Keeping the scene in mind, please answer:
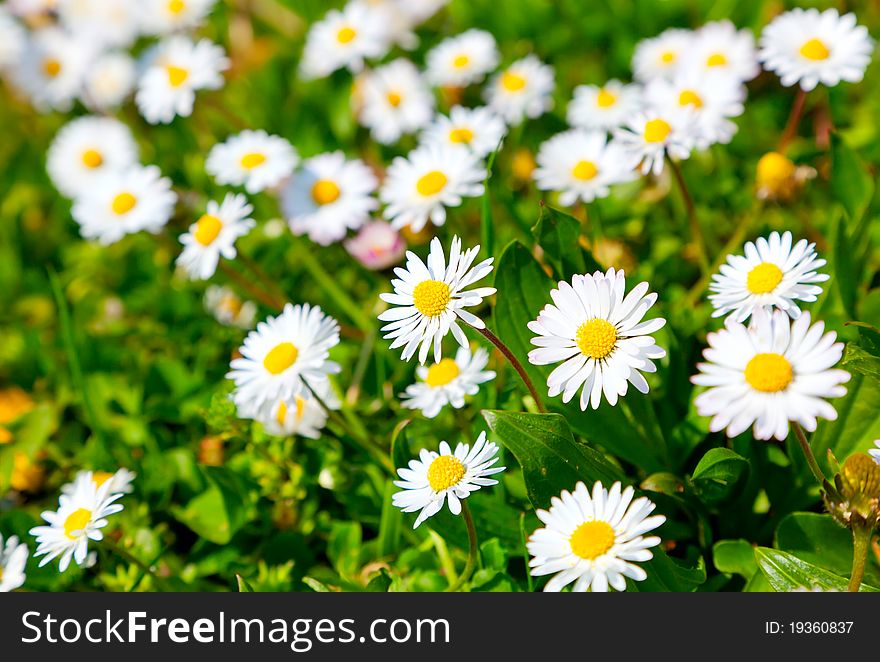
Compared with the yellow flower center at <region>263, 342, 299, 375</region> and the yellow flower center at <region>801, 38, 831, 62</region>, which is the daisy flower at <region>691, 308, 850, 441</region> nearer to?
the yellow flower center at <region>263, 342, 299, 375</region>

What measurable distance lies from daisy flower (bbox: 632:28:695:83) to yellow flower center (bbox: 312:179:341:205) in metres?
0.87

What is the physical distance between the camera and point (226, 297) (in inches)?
92.0

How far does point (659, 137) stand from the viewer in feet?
5.67

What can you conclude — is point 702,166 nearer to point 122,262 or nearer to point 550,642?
point 550,642

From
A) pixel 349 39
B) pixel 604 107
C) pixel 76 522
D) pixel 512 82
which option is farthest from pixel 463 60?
pixel 76 522

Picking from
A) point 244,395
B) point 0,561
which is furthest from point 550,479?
point 0,561

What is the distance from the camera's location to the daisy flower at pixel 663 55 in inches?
90.4

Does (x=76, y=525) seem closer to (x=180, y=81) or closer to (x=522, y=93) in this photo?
(x=180, y=81)

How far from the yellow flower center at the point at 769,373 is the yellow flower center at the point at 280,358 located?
0.76 m

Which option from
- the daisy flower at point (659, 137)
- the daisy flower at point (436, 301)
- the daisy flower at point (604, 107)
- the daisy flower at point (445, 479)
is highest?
the daisy flower at point (604, 107)

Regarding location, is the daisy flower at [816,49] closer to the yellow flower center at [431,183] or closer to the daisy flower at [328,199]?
the yellow flower center at [431,183]

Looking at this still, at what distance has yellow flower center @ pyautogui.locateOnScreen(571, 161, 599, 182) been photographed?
196cm

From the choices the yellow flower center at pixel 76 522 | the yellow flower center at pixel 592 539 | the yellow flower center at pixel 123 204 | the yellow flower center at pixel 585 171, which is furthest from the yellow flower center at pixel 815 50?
the yellow flower center at pixel 76 522

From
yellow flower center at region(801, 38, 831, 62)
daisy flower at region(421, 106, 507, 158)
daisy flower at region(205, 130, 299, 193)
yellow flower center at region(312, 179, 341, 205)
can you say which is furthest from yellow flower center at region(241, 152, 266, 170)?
yellow flower center at region(801, 38, 831, 62)
